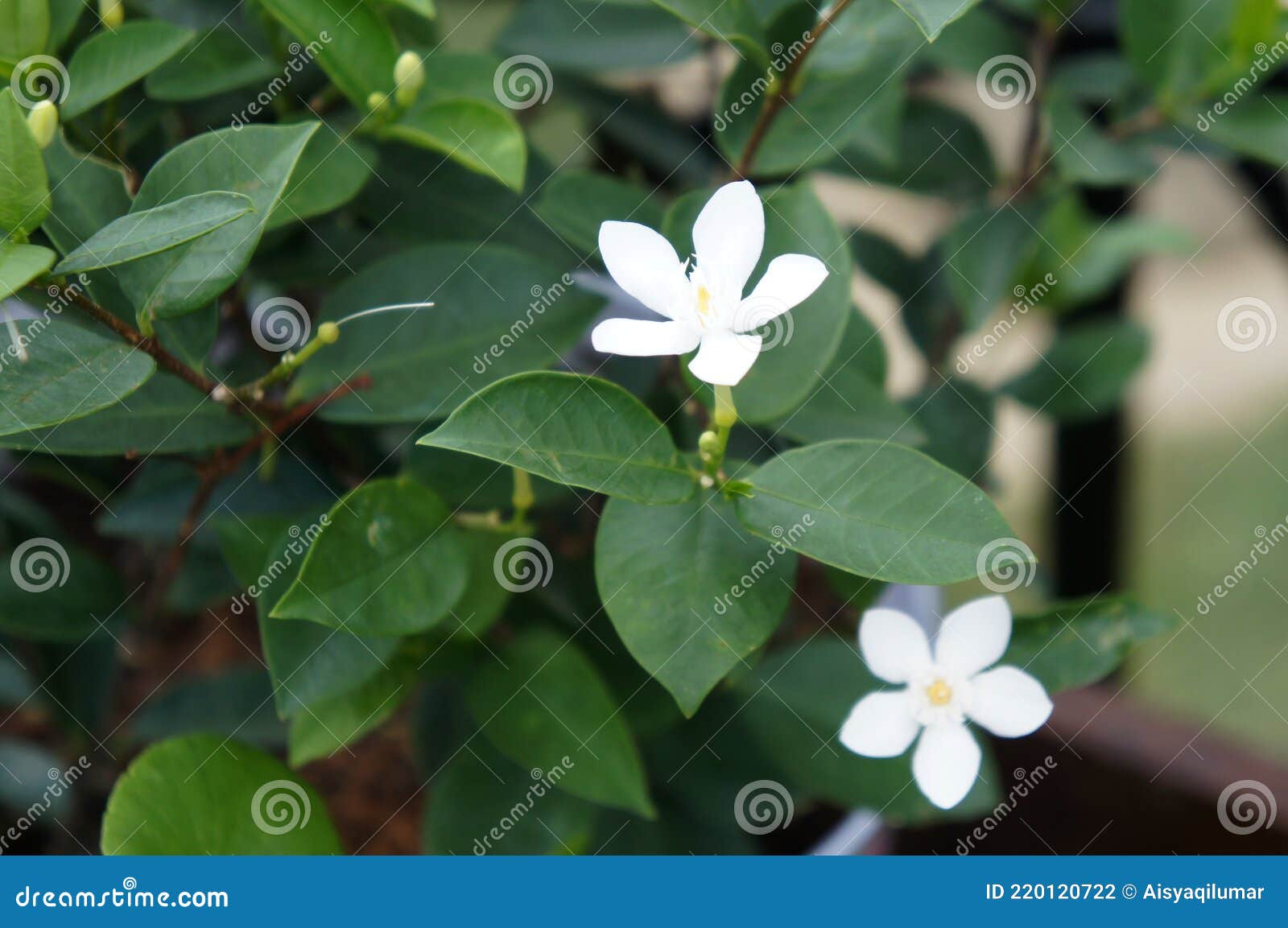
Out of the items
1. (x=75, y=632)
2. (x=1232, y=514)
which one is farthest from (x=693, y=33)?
(x=1232, y=514)

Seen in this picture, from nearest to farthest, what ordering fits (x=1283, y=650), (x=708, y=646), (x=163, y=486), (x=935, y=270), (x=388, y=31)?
(x=708, y=646), (x=388, y=31), (x=163, y=486), (x=935, y=270), (x=1283, y=650)

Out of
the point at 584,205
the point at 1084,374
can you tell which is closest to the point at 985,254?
the point at 1084,374

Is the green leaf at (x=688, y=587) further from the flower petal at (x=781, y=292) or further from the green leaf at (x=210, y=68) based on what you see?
the green leaf at (x=210, y=68)

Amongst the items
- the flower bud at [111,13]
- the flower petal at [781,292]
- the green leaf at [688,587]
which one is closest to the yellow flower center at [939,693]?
the green leaf at [688,587]

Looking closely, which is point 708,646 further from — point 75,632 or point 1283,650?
point 1283,650

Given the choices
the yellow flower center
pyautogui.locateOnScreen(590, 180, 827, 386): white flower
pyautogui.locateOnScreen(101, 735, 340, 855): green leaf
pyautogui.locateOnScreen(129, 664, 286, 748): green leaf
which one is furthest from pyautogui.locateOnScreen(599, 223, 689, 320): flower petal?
pyautogui.locateOnScreen(129, 664, 286, 748): green leaf

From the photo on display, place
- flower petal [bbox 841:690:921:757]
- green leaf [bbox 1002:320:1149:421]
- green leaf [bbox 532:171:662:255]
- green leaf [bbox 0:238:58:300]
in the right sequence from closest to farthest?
green leaf [bbox 0:238:58:300]
flower petal [bbox 841:690:921:757]
green leaf [bbox 532:171:662:255]
green leaf [bbox 1002:320:1149:421]

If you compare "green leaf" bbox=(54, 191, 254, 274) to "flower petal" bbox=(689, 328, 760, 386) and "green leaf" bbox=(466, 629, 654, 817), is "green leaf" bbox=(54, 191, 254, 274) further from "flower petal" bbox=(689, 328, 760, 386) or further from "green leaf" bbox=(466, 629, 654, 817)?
"green leaf" bbox=(466, 629, 654, 817)
